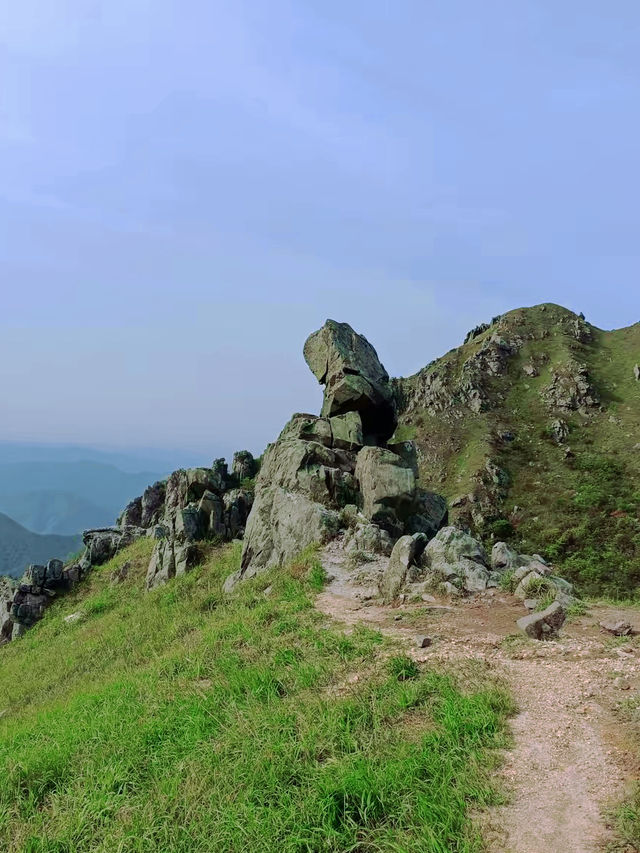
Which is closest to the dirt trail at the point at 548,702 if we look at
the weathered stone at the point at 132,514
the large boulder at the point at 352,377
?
the large boulder at the point at 352,377

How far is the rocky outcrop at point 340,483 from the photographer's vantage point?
22297 mm

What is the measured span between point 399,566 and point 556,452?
3372 inches

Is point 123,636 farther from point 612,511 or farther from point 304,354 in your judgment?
point 612,511

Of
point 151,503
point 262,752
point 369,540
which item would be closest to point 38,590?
point 151,503

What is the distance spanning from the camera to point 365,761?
7.70 metres

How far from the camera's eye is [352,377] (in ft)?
106

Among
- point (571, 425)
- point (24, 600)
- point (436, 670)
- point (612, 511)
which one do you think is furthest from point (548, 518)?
point (436, 670)

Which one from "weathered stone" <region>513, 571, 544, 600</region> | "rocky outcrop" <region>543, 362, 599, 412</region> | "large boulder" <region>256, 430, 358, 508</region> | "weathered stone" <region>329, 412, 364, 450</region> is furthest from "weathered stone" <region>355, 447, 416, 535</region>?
"rocky outcrop" <region>543, 362, 599, 412</region>

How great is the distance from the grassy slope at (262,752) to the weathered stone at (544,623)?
7.79ft

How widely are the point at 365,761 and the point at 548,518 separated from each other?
250 feet

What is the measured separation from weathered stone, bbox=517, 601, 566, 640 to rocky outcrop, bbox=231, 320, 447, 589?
8230 mm

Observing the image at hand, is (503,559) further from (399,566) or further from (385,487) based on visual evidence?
(385,487)

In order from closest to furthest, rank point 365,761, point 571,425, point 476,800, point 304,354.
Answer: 1. point 476,800
2. point 365,761
3. point 304,354
4. point 571,425

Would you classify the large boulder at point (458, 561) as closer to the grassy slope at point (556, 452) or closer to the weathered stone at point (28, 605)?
the weathered stone at point (28, 605)
